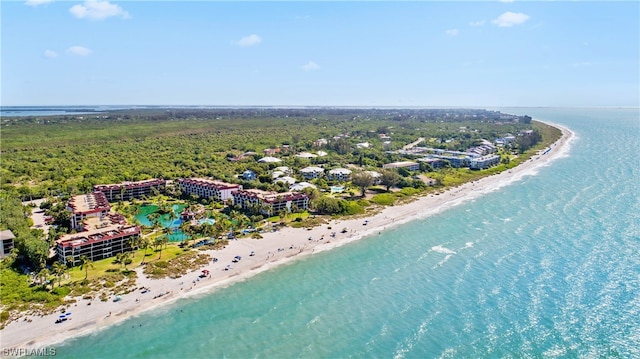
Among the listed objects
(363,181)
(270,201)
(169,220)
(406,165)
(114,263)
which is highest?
(406,165)

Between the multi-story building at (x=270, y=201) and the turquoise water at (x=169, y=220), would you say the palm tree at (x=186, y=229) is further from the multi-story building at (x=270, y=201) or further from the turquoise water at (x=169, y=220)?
the multi-story building at (x=270, y=201)

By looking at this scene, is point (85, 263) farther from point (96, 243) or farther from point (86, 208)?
point (86, 208)

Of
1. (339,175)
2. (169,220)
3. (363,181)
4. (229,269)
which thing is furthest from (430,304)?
(339,175)

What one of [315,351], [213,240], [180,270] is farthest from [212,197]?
[315,351]

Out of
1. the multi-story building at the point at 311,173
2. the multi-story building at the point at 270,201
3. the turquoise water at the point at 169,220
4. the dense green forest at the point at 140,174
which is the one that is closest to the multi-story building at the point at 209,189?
the dense green forest at the point at 140,174

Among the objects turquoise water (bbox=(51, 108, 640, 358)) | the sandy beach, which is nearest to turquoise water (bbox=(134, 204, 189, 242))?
the sandy beach

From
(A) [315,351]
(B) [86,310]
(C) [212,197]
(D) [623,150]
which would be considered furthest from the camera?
(D) [623,150]

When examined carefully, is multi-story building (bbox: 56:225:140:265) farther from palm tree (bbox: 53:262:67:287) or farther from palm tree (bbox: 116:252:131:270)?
palm tree (bbox: 53:262:67:287)

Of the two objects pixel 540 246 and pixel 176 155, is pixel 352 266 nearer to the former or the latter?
pixel 540 246
